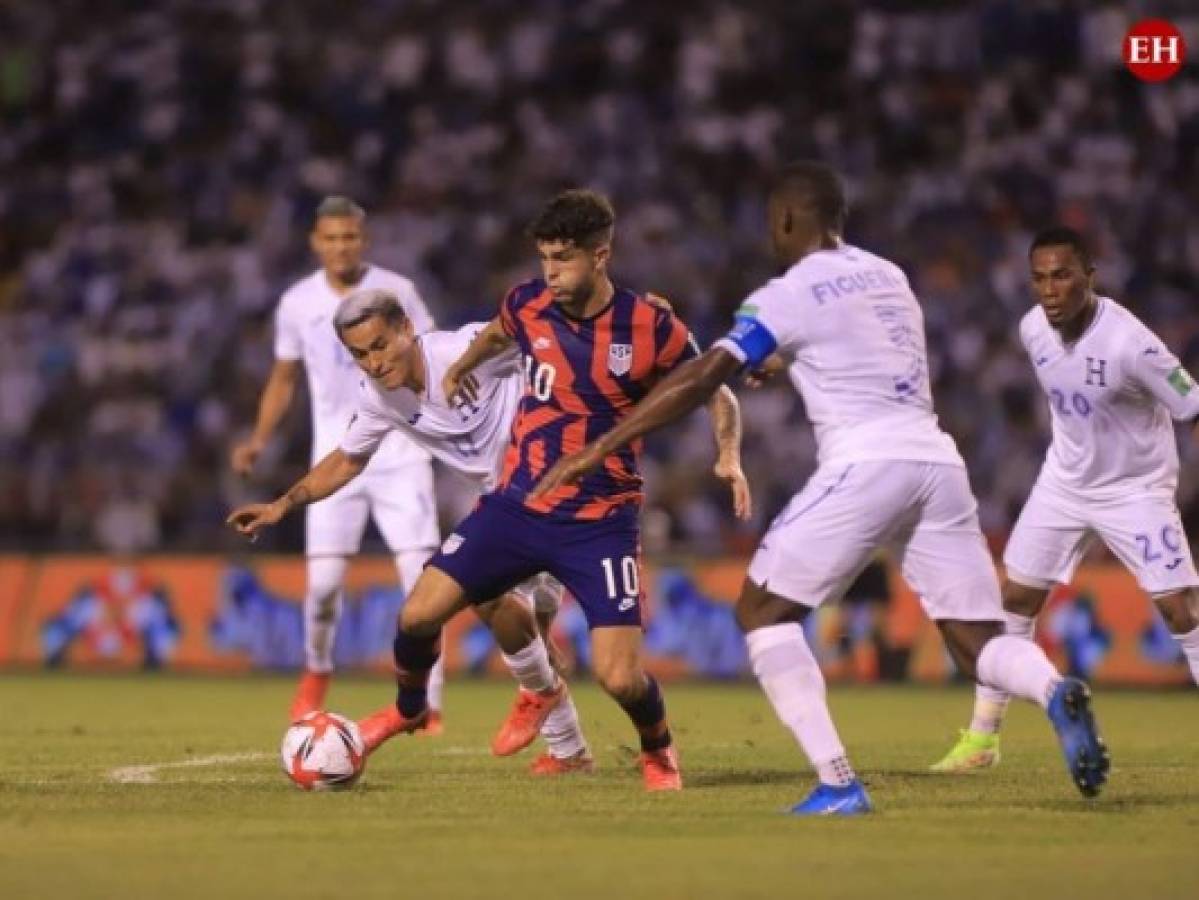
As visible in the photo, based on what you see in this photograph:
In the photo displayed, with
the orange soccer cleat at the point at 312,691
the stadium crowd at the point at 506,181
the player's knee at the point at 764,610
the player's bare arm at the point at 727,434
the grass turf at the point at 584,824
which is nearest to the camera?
the grass turf at the point at 584,824

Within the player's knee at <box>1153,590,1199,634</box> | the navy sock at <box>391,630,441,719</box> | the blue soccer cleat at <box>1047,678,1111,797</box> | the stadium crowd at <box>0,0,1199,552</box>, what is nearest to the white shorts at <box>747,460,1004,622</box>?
the blue soccer cleat at <box>1047,678,1111,797</box>

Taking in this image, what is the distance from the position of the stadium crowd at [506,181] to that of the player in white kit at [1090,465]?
27.3ft

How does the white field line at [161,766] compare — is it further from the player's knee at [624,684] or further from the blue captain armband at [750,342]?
the blue captain armband at [750,342]

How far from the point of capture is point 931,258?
893 inches

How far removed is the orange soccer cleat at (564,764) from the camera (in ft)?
35.8

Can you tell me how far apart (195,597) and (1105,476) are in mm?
11043

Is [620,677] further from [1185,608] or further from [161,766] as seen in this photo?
[1185,608]

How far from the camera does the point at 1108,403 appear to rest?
1123 cm

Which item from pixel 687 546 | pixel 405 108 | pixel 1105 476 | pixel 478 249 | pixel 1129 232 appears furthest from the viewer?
pixel 405 108

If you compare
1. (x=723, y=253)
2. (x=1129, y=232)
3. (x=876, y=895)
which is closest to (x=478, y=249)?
(x=723, y=253)

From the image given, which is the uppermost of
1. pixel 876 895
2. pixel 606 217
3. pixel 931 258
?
pixel 931 258

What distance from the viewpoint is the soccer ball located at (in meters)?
9.99

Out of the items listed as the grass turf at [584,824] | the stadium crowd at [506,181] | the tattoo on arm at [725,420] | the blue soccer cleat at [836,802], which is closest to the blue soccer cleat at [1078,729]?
the grass turf at [584,824]

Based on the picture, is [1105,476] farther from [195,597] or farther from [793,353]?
[195,597]
